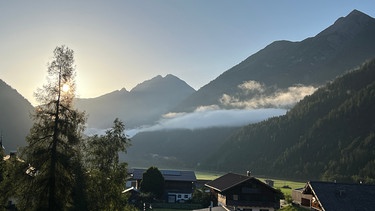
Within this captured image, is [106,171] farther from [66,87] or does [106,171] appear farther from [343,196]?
[343,196]

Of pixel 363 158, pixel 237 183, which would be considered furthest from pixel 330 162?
pixel 237 183

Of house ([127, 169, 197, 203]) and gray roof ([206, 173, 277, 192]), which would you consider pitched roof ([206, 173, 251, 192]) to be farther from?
house ([127, 169, 197, 203])

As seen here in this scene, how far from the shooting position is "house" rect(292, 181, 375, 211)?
52.1 m

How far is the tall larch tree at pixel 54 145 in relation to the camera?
2552 cm

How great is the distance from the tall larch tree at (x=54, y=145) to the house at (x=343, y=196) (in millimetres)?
37839

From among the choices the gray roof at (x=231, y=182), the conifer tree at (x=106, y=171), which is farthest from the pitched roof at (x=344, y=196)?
the conifer tree at (x=106, y=171)

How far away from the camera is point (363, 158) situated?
171 m

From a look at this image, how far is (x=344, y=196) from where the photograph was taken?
53.9 meters

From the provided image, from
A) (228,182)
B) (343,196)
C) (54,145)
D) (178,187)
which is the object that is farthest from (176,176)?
(54,145)

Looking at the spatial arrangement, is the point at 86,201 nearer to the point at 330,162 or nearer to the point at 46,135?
the point at 46,135

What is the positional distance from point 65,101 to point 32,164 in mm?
4707

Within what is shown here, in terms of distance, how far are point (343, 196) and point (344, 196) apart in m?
0.16

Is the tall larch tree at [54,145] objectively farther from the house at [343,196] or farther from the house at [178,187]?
the house at [178,187]

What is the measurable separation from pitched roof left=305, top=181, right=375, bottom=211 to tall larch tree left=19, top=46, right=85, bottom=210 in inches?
1491
